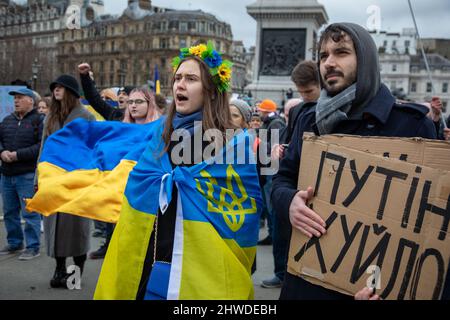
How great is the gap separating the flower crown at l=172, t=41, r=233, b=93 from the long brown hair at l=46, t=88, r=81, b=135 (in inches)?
105

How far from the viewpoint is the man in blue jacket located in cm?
678

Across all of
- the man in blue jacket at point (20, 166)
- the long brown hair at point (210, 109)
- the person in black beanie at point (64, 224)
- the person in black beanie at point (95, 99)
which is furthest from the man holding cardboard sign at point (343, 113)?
the man in blue jacket at point (20, 166)

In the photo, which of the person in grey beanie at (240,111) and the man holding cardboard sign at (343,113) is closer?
the man holding cardboard sign at (343,113)

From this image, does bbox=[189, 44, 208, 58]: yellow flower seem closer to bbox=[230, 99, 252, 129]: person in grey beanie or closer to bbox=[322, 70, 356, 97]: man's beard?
bbox=[322, 70, 356, 97]: man's beard

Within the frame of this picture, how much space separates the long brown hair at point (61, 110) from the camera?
5582mm

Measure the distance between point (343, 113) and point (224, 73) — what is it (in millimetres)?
1102

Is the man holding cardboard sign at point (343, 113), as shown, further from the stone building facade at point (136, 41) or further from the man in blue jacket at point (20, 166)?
the stone building facade at point (136, 41)

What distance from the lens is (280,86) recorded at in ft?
68.8

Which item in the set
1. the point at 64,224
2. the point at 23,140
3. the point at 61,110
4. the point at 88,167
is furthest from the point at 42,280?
the point at 23,140

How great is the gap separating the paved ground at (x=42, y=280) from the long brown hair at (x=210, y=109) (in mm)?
2725

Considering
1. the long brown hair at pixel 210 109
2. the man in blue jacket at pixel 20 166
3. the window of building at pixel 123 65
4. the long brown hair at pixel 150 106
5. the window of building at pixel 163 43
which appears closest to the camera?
the long brown hair at pixel 210 109

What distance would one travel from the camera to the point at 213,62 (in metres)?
3.23

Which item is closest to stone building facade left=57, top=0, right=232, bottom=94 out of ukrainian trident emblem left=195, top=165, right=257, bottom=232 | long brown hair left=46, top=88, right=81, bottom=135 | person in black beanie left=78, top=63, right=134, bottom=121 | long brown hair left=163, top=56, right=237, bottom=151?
person in black beanie left=78, top=63, right=134, bottom=121
